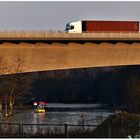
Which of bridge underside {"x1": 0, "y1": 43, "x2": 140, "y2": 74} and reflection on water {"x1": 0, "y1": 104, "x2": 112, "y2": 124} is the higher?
bridge underside {"x1": 0, "y1": 43, "x2": 140, "y2": 74}

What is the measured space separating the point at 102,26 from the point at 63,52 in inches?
259

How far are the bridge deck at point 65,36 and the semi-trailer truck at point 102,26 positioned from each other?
95.1 inches

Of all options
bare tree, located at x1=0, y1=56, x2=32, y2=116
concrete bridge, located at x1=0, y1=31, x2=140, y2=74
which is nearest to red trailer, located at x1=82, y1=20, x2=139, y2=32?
concrete bridge, located at x1=0, y1=31, x2=140, y2=74

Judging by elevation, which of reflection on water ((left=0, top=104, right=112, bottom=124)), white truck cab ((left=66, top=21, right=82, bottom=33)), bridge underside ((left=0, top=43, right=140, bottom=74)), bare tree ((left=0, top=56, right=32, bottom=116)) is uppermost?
white truck cab ((left=66, top=21, right=82, bottom=33))

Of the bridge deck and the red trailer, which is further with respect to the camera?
the red trailer

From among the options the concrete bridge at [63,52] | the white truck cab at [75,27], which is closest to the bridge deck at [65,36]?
the concrete bridge at [63,52]

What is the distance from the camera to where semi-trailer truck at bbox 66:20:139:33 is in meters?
52.2

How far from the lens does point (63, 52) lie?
47.7 metres

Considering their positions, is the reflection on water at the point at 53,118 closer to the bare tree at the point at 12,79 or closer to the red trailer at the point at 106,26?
the bare tree at the point at 12,79

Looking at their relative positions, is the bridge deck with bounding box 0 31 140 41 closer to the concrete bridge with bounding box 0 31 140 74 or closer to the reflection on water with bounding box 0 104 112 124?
the concrete bridge with bounding box 0 31 140 74

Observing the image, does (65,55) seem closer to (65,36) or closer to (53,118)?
(65,36)

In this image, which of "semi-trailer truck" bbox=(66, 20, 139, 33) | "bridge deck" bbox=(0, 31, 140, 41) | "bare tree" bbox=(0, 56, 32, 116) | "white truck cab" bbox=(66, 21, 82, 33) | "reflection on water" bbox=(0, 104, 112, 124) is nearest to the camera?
"bare tree" bbox=(0, 56, 32, 116)

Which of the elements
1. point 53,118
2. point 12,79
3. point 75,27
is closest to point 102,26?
point 75,27

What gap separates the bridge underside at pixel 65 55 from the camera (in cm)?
4491
